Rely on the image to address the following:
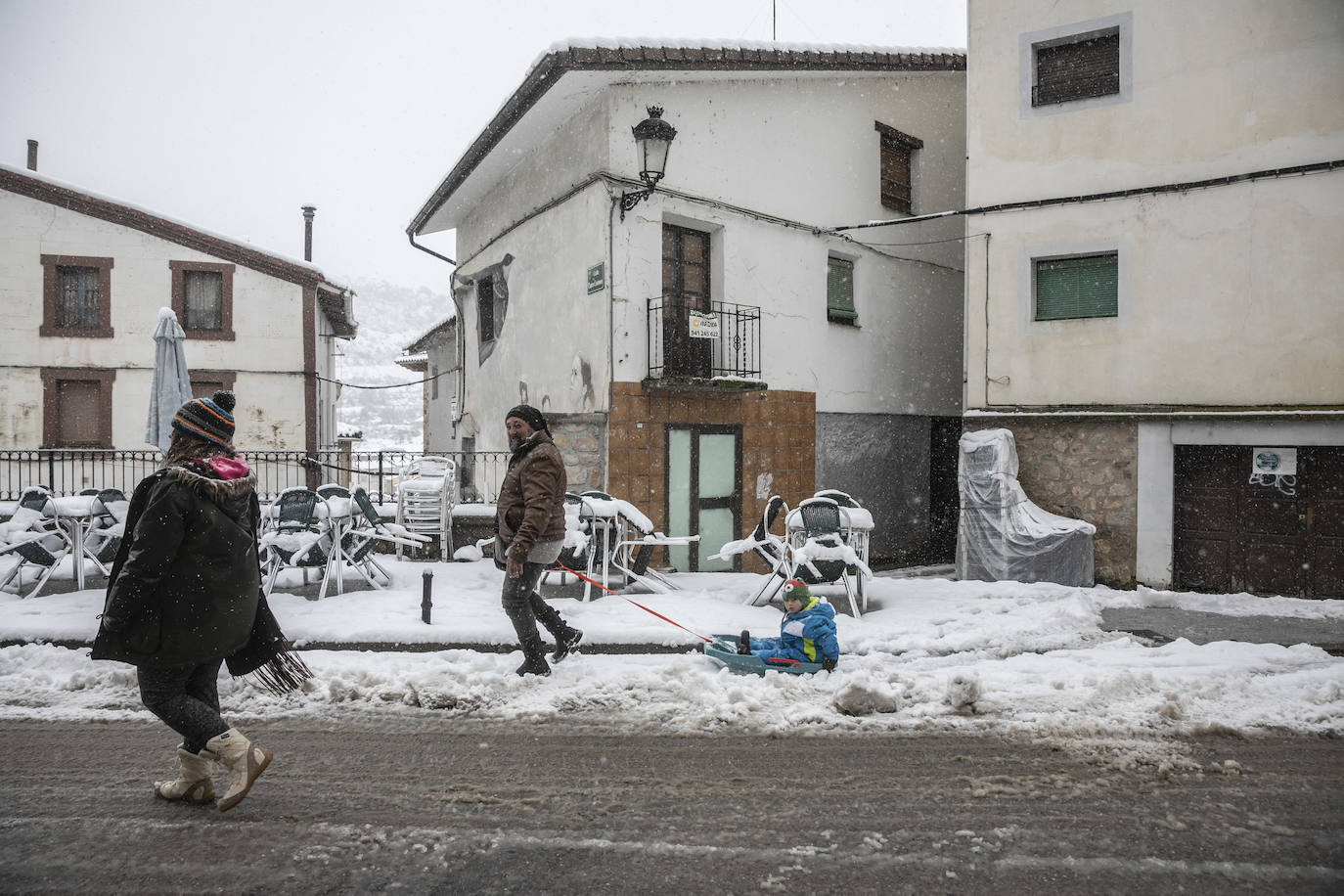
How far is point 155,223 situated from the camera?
17.9m

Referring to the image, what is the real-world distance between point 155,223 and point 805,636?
18.5 meters

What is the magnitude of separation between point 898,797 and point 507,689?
8.22 feet

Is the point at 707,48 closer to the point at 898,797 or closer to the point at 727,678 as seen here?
the point at 727,678

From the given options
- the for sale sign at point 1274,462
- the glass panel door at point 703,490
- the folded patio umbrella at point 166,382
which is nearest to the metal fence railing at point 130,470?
the glass panel door at point 703,490

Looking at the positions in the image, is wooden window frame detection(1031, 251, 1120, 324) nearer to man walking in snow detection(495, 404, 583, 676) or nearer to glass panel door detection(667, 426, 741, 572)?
glass panel door detection(667, 426, 741, 572)

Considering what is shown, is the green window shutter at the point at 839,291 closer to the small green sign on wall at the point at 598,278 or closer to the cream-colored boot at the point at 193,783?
the small green sign on wall at the point at 598,278

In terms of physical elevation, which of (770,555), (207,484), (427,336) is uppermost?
(427,336)

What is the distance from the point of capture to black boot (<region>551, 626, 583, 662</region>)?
5.62 meters

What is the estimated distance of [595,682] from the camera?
5172 millimetres

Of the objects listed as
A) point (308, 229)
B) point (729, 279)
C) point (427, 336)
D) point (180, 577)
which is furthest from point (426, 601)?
point (308, 229)

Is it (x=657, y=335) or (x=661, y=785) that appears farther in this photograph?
(x=657, y=335)

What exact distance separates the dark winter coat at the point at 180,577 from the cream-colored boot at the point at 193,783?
417 mm

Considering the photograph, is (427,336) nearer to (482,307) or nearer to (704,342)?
(482,307)

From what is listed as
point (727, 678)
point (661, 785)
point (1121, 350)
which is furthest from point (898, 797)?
point (1121, 350)
